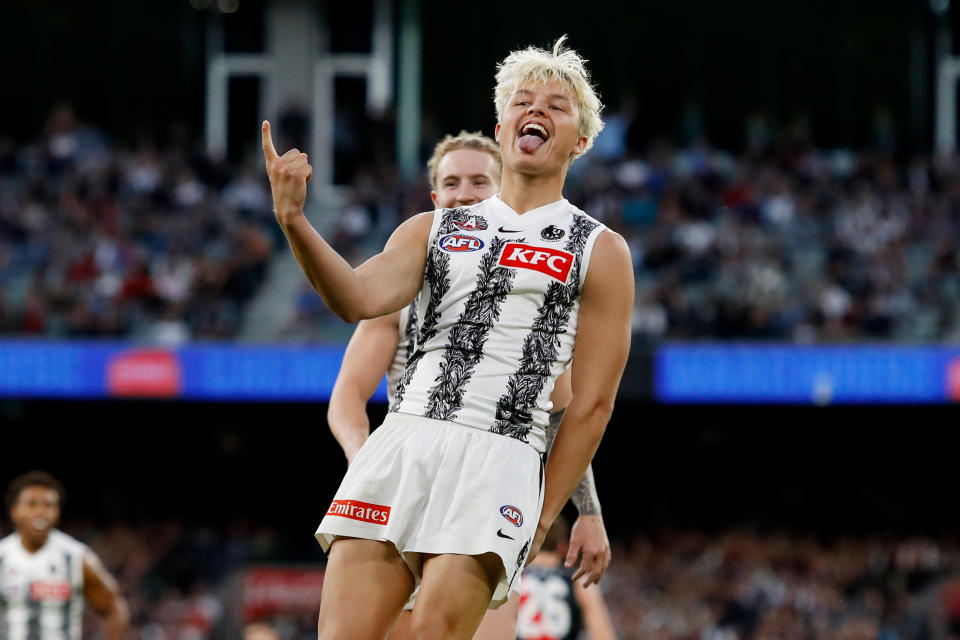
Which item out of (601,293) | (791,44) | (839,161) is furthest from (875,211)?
(601,293)

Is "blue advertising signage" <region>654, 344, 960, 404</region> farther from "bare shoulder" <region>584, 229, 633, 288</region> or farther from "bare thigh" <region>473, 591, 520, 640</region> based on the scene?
"bare shoulder" <region>584, 229, 633, 288</region>

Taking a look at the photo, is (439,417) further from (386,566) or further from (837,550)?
(837,550)

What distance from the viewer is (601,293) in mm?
3723

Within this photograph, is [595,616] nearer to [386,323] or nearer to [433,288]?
[386,323]

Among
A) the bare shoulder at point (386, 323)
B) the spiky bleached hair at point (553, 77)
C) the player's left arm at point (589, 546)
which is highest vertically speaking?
the spiky bleached hair at point (553, 77)

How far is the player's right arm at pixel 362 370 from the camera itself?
14.3 feet

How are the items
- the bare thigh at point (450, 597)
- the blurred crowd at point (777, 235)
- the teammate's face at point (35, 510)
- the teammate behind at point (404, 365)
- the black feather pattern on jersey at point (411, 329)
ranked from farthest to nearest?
1. the blurred crowd at point (777, 235)
2. the teammate's face at point (35, 510)
3. the teammate behind at point (404, 365)
4. the black feather pattern on jersey at point (411, 329)
5. the bare thigh at point (450, 597)

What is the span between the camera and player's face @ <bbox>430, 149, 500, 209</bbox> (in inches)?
188

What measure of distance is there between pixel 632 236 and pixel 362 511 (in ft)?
48.4

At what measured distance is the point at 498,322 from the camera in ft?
11.9

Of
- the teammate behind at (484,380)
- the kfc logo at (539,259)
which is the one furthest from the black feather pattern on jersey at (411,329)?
the kfc logo at (539,259)

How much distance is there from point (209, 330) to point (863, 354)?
25.3ft

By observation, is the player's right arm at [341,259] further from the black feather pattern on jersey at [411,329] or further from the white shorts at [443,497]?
the white shorts at [443,497]

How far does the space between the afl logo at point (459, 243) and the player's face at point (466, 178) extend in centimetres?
103
